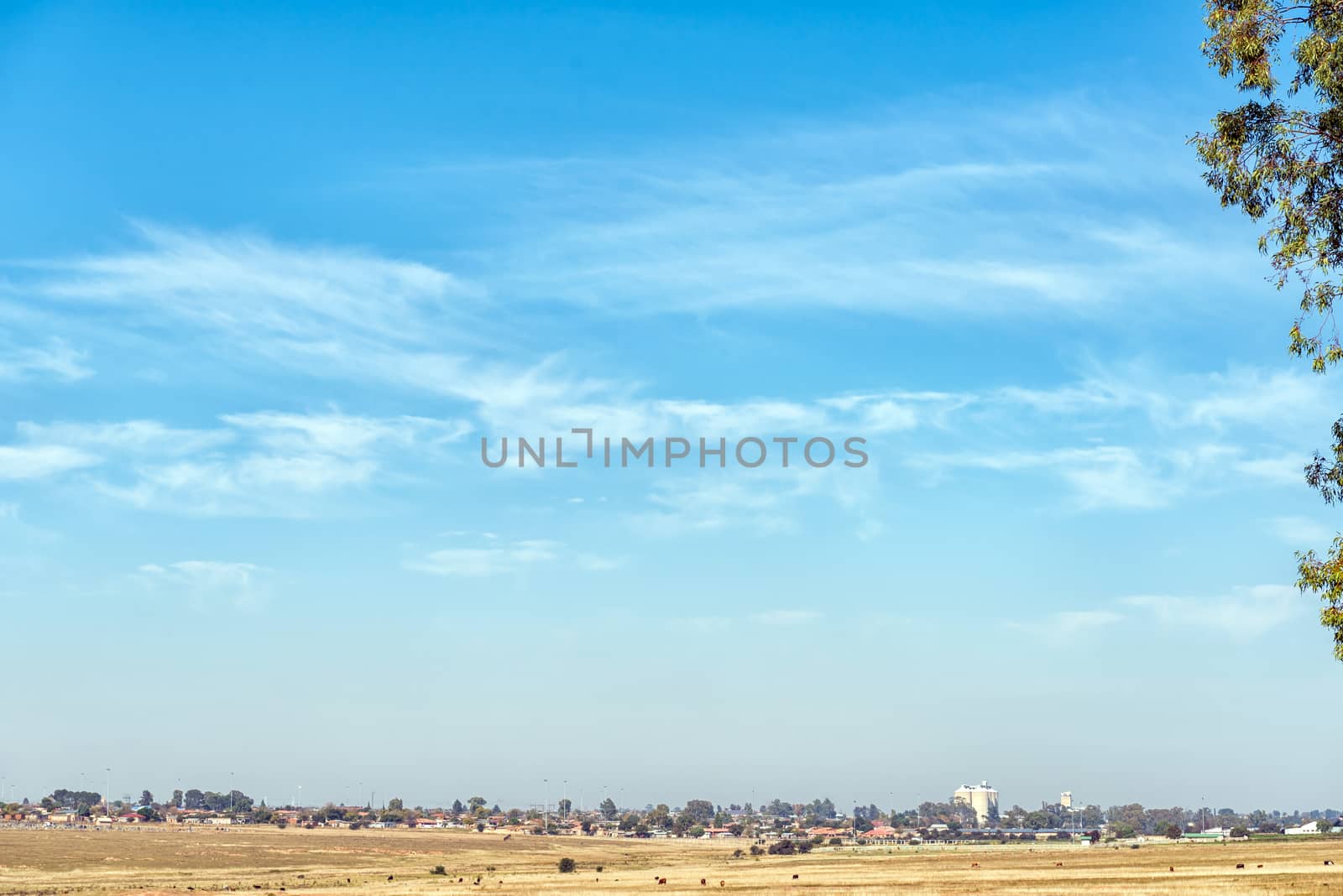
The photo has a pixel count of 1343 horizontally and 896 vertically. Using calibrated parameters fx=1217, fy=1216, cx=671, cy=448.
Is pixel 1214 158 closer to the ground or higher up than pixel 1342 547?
higher up

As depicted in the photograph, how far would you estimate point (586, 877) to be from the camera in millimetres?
107938

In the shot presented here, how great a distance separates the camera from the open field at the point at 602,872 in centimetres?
7994

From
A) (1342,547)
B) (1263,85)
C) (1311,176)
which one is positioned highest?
(1263,85)

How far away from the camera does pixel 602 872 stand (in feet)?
408

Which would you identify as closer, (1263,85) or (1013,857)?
(1263,85)

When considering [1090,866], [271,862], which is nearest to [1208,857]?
[1090,866]

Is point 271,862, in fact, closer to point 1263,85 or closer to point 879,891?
point 879,891

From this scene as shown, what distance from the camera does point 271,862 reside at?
140000 millimetres

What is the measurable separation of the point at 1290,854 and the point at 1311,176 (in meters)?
110

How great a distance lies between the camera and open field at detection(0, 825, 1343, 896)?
79.9m

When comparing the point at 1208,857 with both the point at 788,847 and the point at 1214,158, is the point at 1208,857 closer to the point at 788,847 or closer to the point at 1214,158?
the point at 788,847

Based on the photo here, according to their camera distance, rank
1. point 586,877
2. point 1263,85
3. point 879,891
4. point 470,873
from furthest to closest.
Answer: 1. point 470,873
2. point 586,877
3. point 879,891
4. point 1263,85

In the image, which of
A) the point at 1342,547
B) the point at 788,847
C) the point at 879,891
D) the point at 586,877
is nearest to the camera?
the point at 1342,547

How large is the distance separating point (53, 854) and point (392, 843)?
190ft
